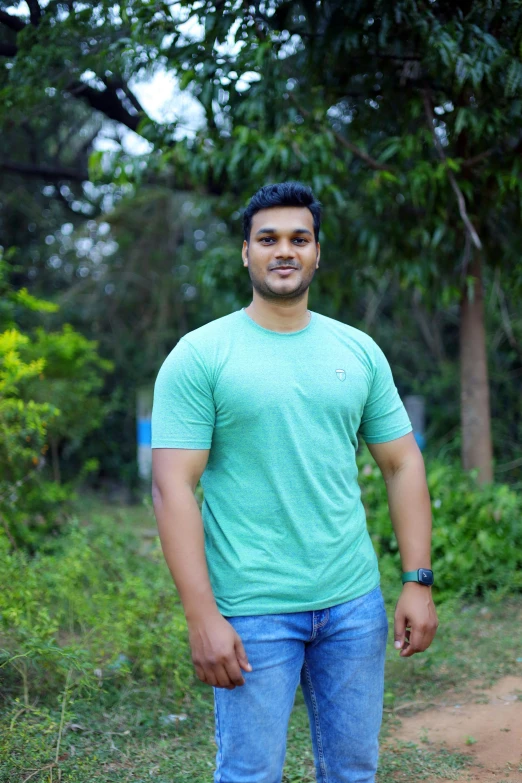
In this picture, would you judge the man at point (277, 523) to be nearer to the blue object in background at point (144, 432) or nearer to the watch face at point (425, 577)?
the watch face at point (425, 577)

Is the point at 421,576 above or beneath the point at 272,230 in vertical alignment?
beneath

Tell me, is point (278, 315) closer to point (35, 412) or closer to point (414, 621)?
point (414, 621)

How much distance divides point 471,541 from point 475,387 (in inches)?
48.5

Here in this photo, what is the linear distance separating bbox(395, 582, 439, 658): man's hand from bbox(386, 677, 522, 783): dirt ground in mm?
1189

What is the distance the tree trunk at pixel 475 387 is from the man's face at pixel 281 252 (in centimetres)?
386

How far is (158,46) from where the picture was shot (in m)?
4.16

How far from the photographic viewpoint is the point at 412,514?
82.2 inches

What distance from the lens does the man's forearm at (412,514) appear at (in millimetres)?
2066

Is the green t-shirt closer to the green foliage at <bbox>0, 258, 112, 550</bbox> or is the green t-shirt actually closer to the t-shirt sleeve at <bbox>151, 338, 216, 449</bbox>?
the t-shirt sleeve at <bbox>151, 338, 216, 449</bbox>

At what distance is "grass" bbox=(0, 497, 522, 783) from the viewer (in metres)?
2.76

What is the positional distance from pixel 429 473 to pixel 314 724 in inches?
148

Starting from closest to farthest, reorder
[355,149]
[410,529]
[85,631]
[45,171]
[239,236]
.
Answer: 1. [410,529]
2. [85,631]
3. [355,149]
4. [239,236]
5. [45,171]

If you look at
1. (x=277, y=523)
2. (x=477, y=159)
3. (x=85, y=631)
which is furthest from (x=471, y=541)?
(x=277, y=523)

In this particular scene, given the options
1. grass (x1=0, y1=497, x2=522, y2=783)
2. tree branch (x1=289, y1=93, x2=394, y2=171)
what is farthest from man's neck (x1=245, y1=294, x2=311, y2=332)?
tree branch (x1=289, y1=93, x2=394, y2=171)
